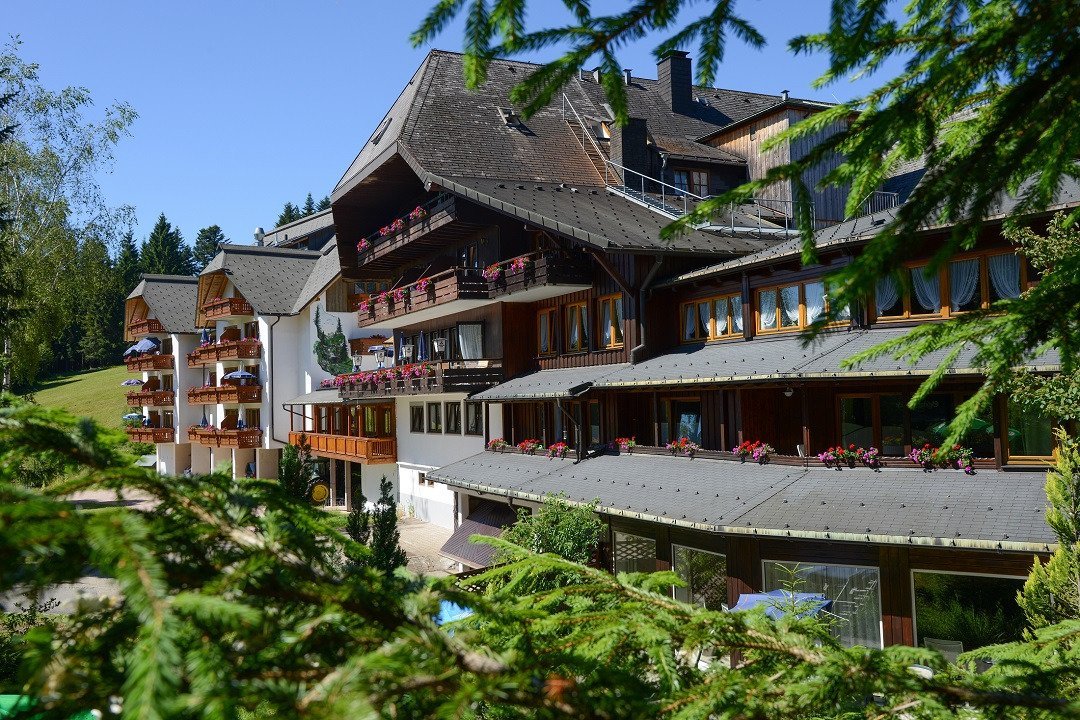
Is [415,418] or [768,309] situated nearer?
[768,309]

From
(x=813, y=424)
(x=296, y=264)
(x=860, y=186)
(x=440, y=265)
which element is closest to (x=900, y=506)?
(x=813, y=424)

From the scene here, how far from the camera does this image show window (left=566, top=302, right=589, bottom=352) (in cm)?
2630

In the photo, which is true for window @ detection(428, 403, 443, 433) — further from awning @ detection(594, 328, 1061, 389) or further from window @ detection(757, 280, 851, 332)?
window @ detection(757, 280, 851, 332)

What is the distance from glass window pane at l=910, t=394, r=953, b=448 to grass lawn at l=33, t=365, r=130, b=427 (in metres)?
74.5

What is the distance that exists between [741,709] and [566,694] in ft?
2.69

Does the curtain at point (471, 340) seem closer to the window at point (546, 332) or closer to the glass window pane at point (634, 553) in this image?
the window at point (546, 332)

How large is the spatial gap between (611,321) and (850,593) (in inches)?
443

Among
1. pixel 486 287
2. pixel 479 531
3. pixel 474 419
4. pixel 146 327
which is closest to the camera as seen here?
pixel 479 531

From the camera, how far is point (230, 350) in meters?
48.2

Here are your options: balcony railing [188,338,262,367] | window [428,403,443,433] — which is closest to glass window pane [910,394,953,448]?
window [428,403,443,433]

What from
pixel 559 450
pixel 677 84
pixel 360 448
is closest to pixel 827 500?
pixel 559 450

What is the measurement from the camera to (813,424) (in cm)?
1903

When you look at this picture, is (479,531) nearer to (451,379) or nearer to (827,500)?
(451,379)

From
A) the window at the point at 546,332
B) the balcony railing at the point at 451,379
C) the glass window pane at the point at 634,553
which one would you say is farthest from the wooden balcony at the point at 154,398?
the glass window pane at the point at 634,553
